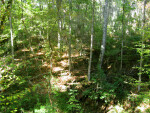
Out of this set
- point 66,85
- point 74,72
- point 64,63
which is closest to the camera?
point 66,85

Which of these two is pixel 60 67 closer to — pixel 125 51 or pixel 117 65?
pixel 117 65

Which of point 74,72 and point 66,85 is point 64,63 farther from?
point 66,85

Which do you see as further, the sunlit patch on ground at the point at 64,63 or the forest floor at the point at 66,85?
the sunlit patch on ground at the point at 64,63

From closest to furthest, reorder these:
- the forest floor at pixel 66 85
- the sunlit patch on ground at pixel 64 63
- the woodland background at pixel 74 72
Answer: the woodland background at pixel 74 72 → the forest floor at pixel 66 85 → the sunlit patch on ground at pixel 64 63

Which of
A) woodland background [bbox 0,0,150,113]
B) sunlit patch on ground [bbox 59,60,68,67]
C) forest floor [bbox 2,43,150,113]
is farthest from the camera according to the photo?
sunlit patch on ground [bbox 59,60,68,67]

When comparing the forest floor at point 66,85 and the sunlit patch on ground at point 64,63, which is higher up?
the sunlit patch on ground at point 64,63

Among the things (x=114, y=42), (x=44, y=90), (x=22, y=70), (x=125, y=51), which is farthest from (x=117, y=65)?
(x=22, y=70)

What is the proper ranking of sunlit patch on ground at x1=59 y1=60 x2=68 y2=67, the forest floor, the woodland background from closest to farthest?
the woodland background, the forest floor, sunlit patch on ground at x1=59 y1=60 x2=68 y2=67

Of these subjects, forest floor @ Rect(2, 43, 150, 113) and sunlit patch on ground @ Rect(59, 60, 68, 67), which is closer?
forest floor @ Rect(2, 43, 150, 113)

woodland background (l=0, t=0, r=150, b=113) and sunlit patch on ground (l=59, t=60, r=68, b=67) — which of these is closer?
woodland background (l=0, t=0, r=150, b=113)

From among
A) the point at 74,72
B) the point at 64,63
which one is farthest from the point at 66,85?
the point at 64,63

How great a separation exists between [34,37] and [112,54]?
1430cm

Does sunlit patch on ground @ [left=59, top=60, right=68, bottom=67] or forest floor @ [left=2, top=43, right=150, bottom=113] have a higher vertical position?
sunlit patch on ground @ [left=59, top=60, right=68, bottom=67]

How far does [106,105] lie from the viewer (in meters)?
6.67
